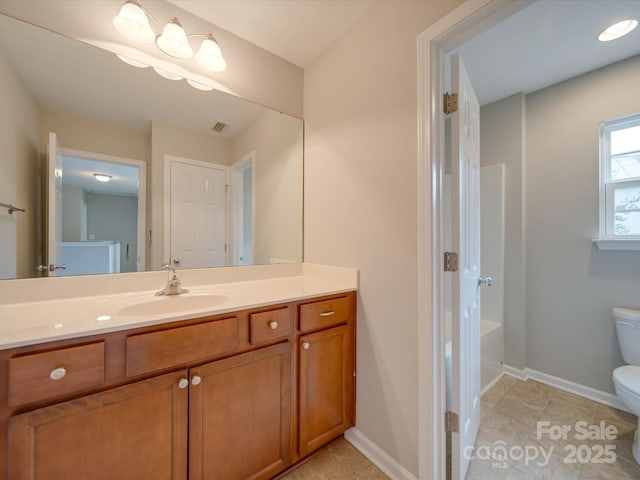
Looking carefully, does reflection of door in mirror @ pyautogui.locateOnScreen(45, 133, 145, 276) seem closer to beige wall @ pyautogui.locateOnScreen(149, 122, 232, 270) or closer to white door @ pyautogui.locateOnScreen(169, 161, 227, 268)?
beige wall @ pyautogui.locateOnScreen(149, 122, 232, 270)

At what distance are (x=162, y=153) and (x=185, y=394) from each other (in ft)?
4.00

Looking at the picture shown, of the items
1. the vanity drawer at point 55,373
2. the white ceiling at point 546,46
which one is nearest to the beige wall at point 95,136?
the vanity drawer at point 55,373

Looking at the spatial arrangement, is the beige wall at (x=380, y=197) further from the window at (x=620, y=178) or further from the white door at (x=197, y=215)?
the window at (x=620, y=178)

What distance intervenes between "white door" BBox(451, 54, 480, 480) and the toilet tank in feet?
3.58

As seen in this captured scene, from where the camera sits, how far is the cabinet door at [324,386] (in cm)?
125

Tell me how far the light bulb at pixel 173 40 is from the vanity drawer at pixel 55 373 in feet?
4.54

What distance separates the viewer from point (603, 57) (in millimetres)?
1715

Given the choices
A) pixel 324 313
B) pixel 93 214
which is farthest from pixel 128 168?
pixel 324 313

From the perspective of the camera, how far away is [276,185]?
1.83 metres

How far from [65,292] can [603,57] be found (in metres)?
3.36

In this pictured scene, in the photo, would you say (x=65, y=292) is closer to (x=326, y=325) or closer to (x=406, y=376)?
(x=326, y=325)

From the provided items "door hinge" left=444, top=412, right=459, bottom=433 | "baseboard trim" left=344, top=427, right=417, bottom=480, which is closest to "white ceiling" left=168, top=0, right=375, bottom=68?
"door hinge" left=444, top=412, right=459, bottom=433

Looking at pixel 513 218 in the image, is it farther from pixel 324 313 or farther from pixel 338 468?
pixel 338 468

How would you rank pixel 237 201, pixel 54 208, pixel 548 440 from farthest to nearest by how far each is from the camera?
pixel 237 201, pixel 548 440, pixel 54 208
